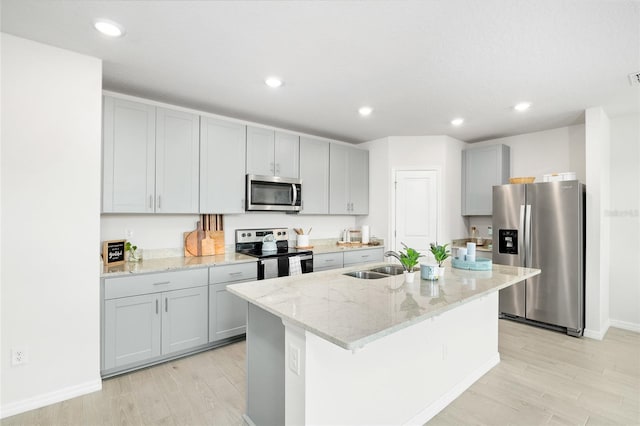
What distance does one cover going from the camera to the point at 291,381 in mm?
1511

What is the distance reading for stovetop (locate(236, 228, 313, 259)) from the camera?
371 cm

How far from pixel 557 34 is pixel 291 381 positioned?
259cm

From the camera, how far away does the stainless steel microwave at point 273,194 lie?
363 centimetres

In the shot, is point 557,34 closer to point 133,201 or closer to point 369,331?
point 369,331

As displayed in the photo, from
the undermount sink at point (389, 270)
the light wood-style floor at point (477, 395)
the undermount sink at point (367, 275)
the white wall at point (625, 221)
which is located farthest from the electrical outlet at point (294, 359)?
the white wall at point (625, 221)

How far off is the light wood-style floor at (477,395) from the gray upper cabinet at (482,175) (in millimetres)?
2139

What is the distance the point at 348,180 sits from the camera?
15.4 ft

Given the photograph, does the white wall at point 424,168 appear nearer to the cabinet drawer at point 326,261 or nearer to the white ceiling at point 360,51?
the cabinet drawer at point 326,261

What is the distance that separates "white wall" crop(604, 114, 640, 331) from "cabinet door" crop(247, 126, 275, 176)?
4045 millimetres

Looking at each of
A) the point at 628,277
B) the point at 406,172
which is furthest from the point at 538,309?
the point at 406,172

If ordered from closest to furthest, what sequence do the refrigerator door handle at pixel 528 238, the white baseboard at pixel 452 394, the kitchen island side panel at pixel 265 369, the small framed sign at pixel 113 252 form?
the kitchen island side panel at pixel 265 369
the white baseboard at pixel 452 394
the small framed sign at pixel 113 252
the refrigerator door handle at pixel 528 238

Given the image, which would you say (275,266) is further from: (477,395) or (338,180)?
(477,395)

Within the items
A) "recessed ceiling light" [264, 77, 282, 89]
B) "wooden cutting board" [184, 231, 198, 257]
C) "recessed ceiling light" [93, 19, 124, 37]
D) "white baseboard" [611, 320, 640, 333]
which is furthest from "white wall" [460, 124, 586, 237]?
"recessed ceiling light" [93, 19, 124, 37]

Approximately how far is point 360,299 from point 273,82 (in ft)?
6.57
